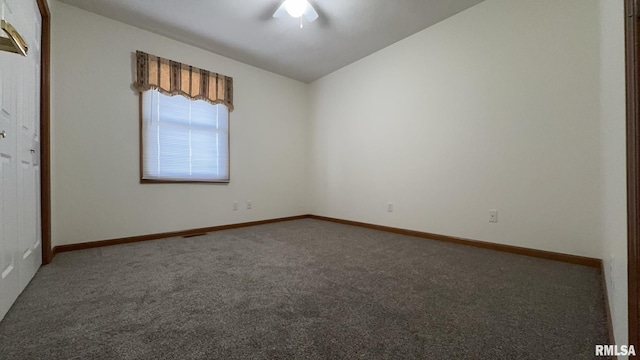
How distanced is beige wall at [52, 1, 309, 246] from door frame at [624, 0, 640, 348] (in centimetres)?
353

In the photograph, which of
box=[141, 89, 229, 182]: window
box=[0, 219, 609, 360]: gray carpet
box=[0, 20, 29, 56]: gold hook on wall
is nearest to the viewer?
box=[0, 20, 29, 56]: gold hook on wall

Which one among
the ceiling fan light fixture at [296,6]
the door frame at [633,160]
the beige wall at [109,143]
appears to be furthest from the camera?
the beige wall at [109,143]

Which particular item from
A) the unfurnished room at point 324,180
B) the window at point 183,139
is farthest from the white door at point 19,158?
the window at point 183,139

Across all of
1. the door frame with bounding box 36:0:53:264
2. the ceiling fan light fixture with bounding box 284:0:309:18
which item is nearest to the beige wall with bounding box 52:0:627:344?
the door frame with bounding box 36:0:53:264

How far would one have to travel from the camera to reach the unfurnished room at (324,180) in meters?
1.01

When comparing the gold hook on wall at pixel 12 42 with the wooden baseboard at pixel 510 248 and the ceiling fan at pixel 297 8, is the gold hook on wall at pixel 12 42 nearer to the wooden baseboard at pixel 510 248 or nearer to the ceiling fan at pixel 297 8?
the ceiling fan at pixel 297 8

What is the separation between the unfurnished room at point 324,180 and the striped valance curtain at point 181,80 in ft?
0.07

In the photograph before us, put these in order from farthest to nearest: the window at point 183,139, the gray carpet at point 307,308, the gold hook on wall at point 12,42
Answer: the window at point 183,139, the gray carpet at point 307,308, the gold hook on wall at point 12,42

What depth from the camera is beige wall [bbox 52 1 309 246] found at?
2352 mm

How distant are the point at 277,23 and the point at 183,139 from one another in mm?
1826

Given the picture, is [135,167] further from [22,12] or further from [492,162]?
[492,162]

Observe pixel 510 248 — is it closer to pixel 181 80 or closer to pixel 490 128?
pixel 490 128

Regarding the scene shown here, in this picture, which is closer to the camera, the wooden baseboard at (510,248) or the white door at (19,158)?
the white door at (19,158)

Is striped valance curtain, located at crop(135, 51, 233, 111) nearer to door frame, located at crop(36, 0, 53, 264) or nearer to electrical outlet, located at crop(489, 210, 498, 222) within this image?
door frame, located at crop(36, 0, 53, 264)
